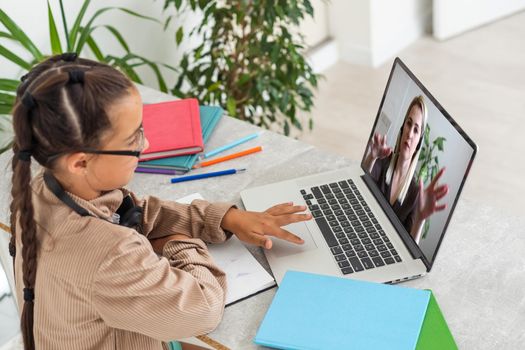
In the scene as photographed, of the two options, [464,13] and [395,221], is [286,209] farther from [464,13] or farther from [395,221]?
[464,13]

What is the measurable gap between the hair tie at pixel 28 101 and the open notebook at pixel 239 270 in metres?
0.48

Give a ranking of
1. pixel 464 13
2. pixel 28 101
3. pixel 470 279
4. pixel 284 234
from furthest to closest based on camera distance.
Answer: pixel 464 13, pixel 284 234, pixel 470 279, pixel 28 101

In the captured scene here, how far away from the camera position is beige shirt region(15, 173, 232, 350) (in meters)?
1.08

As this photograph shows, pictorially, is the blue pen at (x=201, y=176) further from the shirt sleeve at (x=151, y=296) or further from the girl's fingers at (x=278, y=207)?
the shirt sleeve at (x=151, y=296)

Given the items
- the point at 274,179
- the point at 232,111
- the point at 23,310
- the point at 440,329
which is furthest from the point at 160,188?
the point at 232,111

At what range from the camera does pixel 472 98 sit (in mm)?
3340

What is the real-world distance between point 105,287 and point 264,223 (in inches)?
14.9

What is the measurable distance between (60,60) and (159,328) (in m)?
0.45

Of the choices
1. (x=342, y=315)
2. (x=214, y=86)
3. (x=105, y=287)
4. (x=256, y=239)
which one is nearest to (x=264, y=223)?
(x=256, y=239)

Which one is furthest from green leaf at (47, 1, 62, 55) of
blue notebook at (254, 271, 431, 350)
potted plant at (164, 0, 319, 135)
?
blue notebook at (254, 271, 431, 350)

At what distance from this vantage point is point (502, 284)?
3.97 feet

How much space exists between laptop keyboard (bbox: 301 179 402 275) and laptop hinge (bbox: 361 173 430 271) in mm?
27

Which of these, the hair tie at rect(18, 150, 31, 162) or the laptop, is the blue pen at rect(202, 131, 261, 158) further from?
the hair tie at rect(18, 150, 31, 162)

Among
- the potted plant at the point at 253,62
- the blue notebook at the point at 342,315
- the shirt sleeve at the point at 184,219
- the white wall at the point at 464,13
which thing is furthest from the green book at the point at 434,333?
the white wall at the point at 464,13
